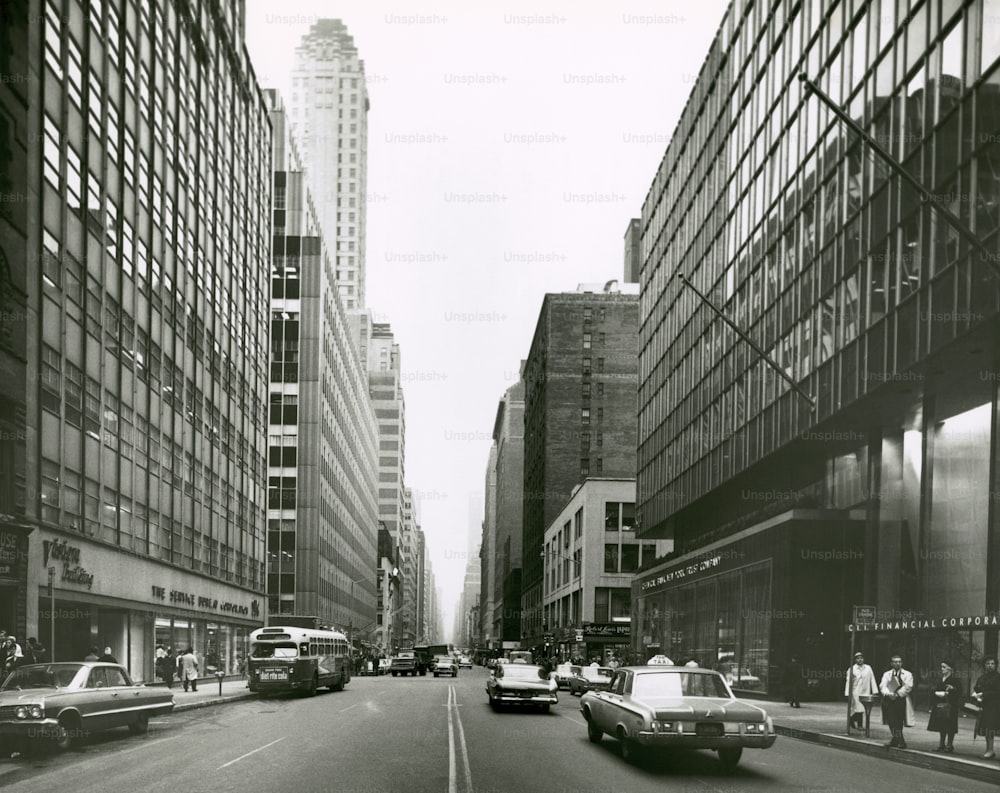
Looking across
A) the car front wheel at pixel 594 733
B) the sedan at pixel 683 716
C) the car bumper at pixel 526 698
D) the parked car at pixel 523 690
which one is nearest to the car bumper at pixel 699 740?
the sedan at pixel 683 716

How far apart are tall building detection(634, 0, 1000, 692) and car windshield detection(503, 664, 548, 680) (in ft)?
30.5

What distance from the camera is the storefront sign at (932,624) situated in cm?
2311

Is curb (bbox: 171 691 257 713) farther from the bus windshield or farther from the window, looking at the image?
the window

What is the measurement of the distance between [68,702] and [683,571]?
38584mm

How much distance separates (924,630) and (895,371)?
266 inches

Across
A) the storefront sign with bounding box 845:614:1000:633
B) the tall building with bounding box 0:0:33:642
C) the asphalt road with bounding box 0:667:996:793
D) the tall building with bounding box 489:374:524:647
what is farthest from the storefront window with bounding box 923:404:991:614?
the tall building with bounding box 489:374:524:647

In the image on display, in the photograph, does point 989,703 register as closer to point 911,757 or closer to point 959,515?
point 911,757

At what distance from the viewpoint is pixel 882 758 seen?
17.7 m

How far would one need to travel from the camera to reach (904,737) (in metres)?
20.7

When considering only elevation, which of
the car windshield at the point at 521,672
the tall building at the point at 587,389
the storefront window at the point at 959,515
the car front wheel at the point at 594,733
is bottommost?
the car windshield at the point at 521,672

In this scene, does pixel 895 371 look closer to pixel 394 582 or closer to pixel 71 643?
pixel 71 643

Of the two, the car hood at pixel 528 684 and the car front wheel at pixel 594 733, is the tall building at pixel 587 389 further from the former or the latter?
the car front wheel at pixel 594 733

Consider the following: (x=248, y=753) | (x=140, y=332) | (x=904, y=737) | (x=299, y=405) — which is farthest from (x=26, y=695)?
(x=299, y=405)

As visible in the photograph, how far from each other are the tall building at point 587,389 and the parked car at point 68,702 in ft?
314
